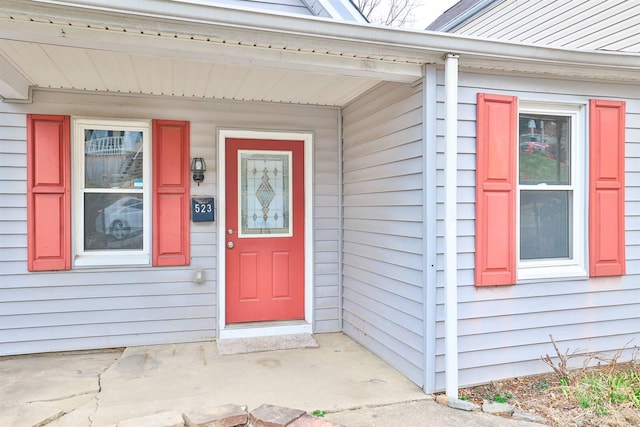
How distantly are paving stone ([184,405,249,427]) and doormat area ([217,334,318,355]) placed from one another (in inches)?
46.4

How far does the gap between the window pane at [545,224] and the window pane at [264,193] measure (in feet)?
6.98

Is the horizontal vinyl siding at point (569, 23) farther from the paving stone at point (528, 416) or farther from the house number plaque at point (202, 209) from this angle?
the house number plaque at point (202, 209)

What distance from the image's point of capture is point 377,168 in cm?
356

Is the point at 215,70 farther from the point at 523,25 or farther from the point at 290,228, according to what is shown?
the point at 523,25

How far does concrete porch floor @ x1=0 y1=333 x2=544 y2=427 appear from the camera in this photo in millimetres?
2589

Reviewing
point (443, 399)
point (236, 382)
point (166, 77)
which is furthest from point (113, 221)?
point (443, 399)

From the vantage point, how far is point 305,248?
427 cm

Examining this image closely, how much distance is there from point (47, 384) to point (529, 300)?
3515 mm

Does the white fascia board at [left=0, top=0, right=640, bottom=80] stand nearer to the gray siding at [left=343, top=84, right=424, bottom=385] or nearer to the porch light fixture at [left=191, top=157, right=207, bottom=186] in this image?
the gray siding at [left=343, top=84, right=424, bottom=385]

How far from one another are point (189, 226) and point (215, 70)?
1481mm

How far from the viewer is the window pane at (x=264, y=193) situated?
416 centimetres

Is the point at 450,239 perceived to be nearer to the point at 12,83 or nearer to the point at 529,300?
the point at 529,300

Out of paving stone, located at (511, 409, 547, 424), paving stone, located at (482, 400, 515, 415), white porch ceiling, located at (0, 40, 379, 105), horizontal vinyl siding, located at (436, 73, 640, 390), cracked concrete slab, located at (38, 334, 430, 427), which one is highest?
white porch ceiling, located at (0, 40, 379, 105)

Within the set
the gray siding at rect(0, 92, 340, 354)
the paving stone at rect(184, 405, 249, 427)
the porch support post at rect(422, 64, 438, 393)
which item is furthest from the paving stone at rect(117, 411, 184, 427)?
the porch support post at rect(422, 64, 438, 393)
